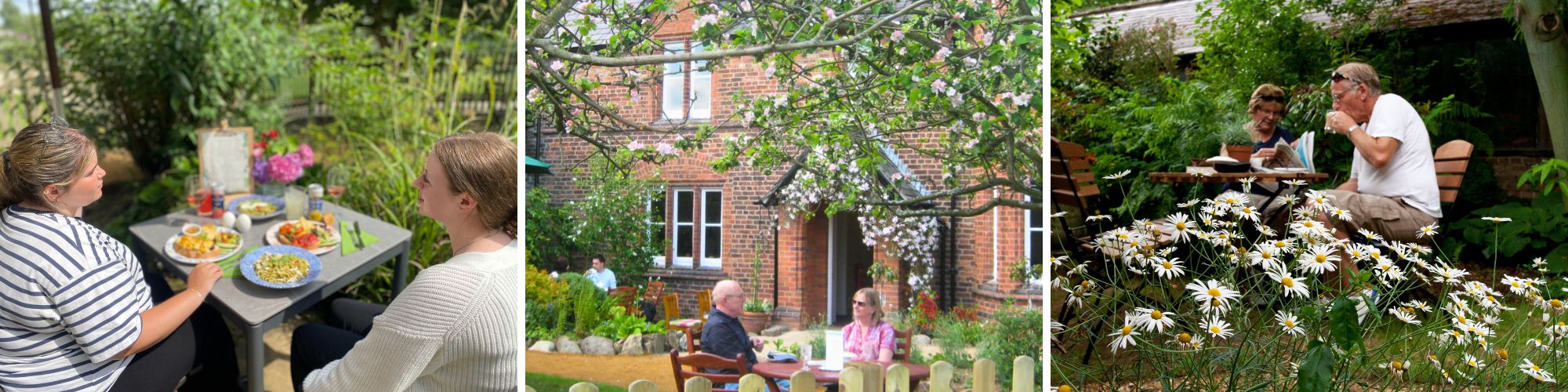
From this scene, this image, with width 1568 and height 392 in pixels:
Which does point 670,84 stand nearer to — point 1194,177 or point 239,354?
point 1194,177

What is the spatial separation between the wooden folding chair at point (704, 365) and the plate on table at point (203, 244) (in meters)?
2.01

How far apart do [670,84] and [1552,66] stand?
11.8 ft

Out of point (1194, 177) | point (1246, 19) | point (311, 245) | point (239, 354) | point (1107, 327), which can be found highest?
point (1246, 19)

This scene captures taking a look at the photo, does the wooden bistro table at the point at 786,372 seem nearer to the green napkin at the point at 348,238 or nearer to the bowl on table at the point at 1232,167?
the green napkin at the point at 348,238

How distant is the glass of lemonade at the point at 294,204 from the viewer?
12.7 ft

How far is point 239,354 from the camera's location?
185 inches

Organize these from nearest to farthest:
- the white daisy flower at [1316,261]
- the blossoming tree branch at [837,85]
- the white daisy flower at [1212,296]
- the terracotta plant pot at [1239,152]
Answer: the blossoming tree branch at [837,85] < the white daisy flower at [1212,296] < the white daisy flower at [1316,261] < the terracotta plant pot at [1239,152]

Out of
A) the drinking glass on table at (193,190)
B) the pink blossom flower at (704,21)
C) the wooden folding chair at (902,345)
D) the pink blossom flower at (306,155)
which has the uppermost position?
the pink blossom flower at (704,21)

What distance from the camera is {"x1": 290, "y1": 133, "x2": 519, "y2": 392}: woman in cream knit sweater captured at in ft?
6.91

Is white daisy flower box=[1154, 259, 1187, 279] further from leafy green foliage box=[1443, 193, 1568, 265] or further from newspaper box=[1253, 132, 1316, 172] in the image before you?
leafy green foliage box=[1443, 193, 1568, 265]

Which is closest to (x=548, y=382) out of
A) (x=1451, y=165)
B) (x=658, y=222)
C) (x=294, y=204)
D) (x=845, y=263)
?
(x=658, y=222)

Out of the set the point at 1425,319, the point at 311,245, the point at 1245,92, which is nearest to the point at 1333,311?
the point at 1425,319

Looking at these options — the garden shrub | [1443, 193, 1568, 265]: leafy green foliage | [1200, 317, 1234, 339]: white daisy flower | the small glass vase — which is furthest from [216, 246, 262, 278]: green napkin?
[1443, 193, 1568, 265]: leafy green foliage

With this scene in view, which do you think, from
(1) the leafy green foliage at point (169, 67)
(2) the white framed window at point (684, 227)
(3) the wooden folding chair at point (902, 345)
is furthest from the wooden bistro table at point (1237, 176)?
(1) the leafy green foliage at point (169, 67)
